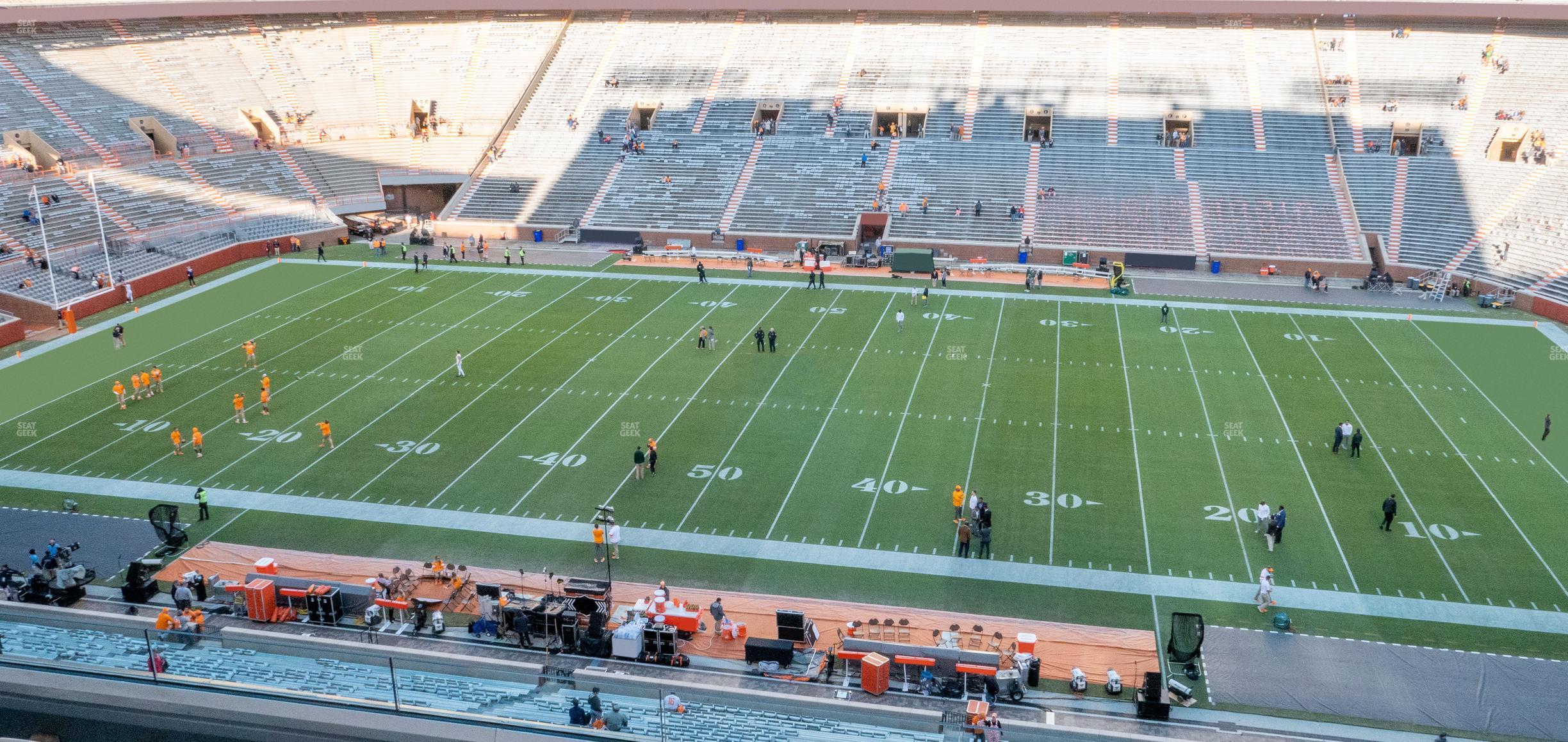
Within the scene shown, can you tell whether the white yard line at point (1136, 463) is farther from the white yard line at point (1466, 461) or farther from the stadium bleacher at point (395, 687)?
the stadium bleacher at point (395, 687)

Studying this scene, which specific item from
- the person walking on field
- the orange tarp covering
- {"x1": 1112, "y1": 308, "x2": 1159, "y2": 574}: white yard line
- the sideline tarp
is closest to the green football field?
{"x1": 1112, "y1": 308, "x2": 1159, "y2": 574}: white yard line

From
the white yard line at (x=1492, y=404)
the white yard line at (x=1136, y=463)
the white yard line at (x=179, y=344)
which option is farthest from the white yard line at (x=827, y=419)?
the white yard line at (x=179, y=344)

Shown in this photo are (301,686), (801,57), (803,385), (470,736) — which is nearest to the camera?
(470,736)

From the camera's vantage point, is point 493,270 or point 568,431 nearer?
point 568,431

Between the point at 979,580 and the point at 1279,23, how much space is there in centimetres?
5560

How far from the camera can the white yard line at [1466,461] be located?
21517mm

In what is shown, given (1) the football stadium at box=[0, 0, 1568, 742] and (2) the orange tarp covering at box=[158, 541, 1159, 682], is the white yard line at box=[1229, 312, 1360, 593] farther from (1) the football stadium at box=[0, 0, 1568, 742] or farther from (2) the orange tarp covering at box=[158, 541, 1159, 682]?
(2) the orange tarp covering at box=[158, 541, 1159, 682]

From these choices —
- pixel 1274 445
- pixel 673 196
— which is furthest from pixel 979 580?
pixel 673 196

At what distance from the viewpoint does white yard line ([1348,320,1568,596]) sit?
847 inches

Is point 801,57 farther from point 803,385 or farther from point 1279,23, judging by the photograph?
point 803,385

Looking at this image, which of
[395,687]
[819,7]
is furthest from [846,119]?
[395,687]

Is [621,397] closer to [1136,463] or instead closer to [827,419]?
[827,419]

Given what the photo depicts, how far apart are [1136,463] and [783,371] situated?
438 inches

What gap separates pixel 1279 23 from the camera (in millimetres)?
64312
